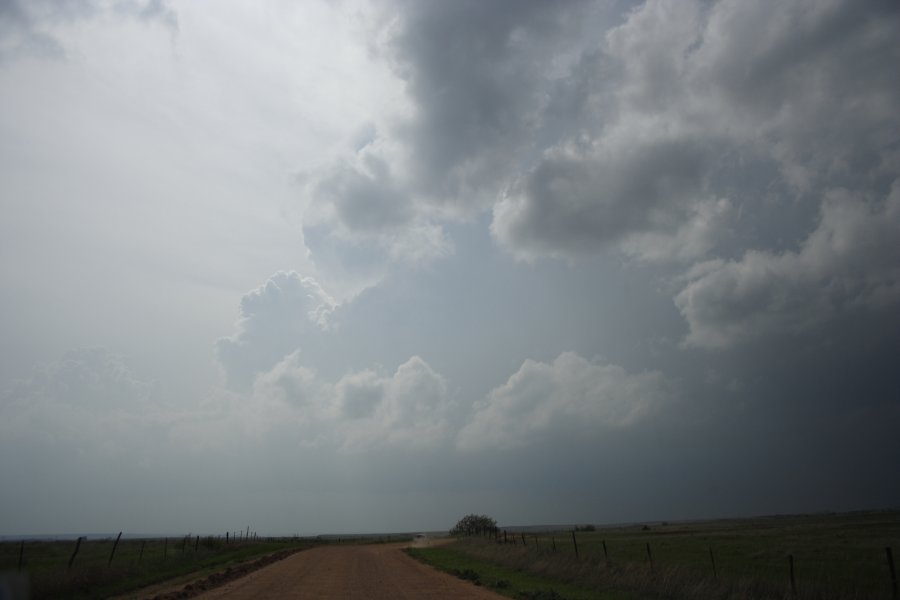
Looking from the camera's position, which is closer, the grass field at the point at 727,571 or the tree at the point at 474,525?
the grass field at the point at 727,571

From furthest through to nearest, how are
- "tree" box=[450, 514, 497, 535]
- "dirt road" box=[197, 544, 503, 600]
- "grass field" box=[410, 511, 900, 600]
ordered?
"tree" box=[450, 514, 497, 535]
"dirt road" box=[197, 544, 503, 600]
"grass field" box=[410, 511, 900, 600]

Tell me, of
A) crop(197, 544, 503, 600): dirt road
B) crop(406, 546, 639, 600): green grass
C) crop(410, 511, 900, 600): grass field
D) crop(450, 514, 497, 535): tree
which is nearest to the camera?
crop(410, 511, 900, 600): grass field

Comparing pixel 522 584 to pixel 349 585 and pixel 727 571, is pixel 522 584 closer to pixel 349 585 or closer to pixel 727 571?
pixel 349 585

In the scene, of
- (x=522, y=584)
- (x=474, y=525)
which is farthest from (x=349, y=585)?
(x=474, y=525)

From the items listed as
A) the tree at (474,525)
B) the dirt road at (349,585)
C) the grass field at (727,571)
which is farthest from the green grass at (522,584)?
the tree at (474,525)

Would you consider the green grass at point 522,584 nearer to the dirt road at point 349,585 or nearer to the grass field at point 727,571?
the grass field at point 727,571

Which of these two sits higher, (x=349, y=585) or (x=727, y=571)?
(x=349, y=585)

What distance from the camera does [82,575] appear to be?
2066cm

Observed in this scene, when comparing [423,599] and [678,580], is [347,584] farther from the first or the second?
[678,580]

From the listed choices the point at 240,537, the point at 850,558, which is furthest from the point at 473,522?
the point at 850,558

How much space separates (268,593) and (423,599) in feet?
17.8

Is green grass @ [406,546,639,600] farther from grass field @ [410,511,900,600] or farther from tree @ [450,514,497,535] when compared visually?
tree @ [450,514,497,535]

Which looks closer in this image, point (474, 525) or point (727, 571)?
point (727, 571)

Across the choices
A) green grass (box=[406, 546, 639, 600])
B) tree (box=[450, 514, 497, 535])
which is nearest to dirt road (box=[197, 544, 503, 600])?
green grass (box=[406, 546, 639, 600])
